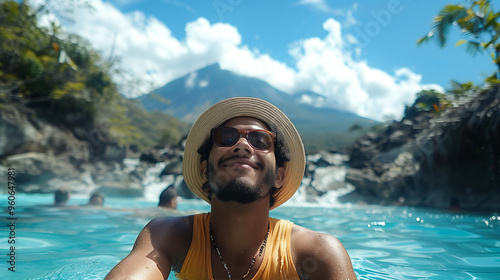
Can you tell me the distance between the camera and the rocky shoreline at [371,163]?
31.7ft

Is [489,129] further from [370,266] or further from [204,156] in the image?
[204,156]

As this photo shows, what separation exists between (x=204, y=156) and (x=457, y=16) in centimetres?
1230

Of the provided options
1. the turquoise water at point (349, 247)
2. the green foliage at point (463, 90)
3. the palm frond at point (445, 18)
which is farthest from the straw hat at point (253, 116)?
the palm frond at point (445, 18)

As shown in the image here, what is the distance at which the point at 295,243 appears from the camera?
195 cm

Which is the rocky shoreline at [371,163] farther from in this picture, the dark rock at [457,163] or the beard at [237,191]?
the beard at [237,191]

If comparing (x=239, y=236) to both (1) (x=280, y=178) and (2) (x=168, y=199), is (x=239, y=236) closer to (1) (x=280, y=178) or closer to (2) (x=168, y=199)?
(1) (x=280, y=178)

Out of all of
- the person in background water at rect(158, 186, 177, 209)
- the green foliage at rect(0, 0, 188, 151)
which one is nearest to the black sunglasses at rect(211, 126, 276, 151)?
the person in background water at rect(158, 186, 177, 209)

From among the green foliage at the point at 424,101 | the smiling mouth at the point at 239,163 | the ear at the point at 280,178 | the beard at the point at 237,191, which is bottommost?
the beard at the point at 237,191

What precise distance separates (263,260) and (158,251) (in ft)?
1.96

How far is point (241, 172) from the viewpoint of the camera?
6.09 feet

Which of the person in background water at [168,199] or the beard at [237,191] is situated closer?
the beard at [237,191]

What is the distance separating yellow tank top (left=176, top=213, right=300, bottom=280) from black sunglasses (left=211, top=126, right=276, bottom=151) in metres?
0.54

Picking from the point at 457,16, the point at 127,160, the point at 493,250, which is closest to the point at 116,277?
the point at 493,250

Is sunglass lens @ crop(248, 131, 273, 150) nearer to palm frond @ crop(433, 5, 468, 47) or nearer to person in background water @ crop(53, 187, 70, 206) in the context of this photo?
person in background water @ crop(53, 187, 70, 206)
